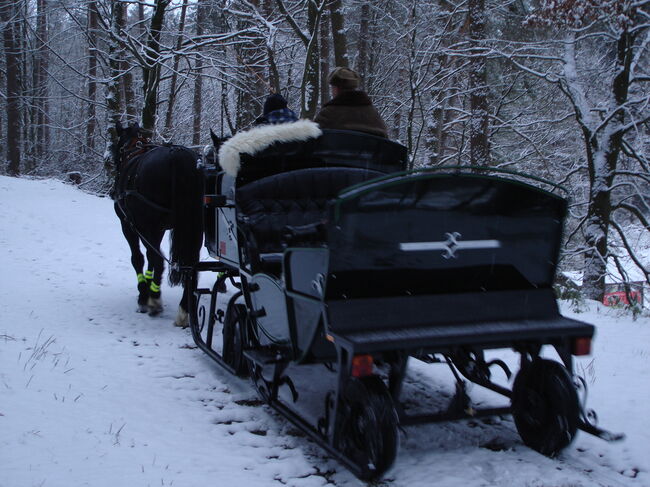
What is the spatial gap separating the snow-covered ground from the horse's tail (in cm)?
84

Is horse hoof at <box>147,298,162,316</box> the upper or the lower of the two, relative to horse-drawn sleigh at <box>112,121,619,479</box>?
lower

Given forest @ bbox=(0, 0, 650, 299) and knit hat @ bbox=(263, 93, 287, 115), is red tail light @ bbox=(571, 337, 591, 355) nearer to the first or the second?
knit hat @ bbox=(263, 93, 287, 115)

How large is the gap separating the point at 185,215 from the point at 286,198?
2.38 metres

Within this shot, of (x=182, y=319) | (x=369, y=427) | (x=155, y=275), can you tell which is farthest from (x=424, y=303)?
(x=155, y=275)

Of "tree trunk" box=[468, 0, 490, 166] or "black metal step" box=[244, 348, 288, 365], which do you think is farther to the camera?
"tree trunk" box=[468, 0, 490, 166]

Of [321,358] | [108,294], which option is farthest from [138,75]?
[321,358]

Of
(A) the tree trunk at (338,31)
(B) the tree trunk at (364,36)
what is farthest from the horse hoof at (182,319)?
(B) the tree trunk at (364,36)

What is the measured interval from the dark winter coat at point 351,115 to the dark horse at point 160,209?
2.20 meters

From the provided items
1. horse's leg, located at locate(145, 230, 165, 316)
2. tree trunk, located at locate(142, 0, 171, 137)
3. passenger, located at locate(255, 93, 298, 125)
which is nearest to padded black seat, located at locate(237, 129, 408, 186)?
passenger, located at locate(255, 93, 298, 125)

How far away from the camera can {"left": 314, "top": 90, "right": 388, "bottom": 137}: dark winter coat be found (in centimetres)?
557

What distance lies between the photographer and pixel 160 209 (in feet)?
24.0

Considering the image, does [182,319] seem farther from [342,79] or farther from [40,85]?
[40,85]

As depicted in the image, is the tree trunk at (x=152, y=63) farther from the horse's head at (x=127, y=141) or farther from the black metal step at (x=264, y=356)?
the black metal step at (x=264, y=356)

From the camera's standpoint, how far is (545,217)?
370 centimetres
